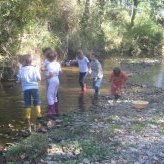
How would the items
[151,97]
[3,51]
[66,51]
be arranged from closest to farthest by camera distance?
[151,97]
[3,51]
[66,51]

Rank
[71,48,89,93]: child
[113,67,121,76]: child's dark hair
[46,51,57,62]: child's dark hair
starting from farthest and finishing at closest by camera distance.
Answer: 1. [71,48,89,93]: child
2. [113,67,121,76]: child's dark hair
3. [46,51,57,62]: child's dark hair

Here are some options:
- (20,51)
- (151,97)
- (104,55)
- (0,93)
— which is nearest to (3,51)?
(20,51)

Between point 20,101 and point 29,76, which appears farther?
point 20,101

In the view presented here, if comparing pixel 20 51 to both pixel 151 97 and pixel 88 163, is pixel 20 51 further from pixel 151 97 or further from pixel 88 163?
pixel 88 163

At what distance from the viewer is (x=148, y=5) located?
53375 mm

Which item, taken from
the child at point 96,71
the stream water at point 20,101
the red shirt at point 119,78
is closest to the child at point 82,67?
the stream water at point 20,101

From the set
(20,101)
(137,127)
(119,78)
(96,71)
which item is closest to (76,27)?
(96,71)

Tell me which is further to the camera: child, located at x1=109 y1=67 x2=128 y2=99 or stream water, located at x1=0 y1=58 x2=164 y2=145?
child, located at x1=109 y1=67 x2=128 y2=99

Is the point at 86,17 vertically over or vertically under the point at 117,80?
over

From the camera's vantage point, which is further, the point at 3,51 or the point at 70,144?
the point at 3,51

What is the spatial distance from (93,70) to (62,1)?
327 inches

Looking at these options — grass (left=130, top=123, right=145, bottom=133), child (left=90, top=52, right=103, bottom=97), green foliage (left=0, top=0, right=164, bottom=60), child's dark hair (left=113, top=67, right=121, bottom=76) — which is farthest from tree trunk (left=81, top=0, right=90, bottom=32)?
grass (left=130, top=123, right=145, bottom=133)

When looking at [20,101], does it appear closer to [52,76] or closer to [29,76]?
[52,76]

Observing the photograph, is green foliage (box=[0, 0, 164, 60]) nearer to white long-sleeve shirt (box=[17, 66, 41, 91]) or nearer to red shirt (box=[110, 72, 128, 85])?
red shirt (box=[110, 72, 128, 85])
